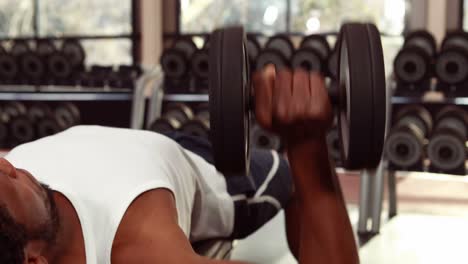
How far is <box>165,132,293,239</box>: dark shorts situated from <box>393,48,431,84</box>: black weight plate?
1326mm

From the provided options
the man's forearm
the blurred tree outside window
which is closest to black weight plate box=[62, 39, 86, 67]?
the blurred tree outside window

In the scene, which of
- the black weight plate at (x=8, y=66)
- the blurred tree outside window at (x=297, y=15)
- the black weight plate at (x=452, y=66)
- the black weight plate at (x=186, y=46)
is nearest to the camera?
the black weight plate at (x=452, y=66)

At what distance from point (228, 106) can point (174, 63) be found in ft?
7.79

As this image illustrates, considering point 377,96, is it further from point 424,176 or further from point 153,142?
point 424,176

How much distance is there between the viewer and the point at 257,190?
1.48 m

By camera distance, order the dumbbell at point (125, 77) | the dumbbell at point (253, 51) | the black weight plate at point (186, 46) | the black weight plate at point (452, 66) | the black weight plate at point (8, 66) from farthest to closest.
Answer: the black weight plate at point (8, 66), the dumbbell at point (125, 77), the black weight plate at point (186, 46), the dumbbell at point (253, 51), the black weight plate at point (452, 66)

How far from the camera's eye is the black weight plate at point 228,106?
90cm

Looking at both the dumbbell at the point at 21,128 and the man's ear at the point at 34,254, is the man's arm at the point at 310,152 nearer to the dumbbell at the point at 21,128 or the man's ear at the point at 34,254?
the man's ear at the point at 34,254

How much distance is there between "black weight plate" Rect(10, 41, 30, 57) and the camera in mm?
3722

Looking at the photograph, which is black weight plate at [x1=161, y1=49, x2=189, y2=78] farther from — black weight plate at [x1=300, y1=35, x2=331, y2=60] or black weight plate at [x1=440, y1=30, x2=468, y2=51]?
black weight plate at [x1=440, y1=30, x2=468, y2=51]

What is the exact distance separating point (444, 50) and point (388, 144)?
530mm

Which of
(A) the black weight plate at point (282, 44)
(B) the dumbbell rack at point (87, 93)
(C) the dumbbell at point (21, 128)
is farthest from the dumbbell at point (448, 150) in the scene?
(C) the dumbbell at point (21, 128)

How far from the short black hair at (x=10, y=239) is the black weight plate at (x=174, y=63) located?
2.46 metres

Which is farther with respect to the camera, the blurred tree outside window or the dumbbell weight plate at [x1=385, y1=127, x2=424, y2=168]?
the blurred tree outside window
